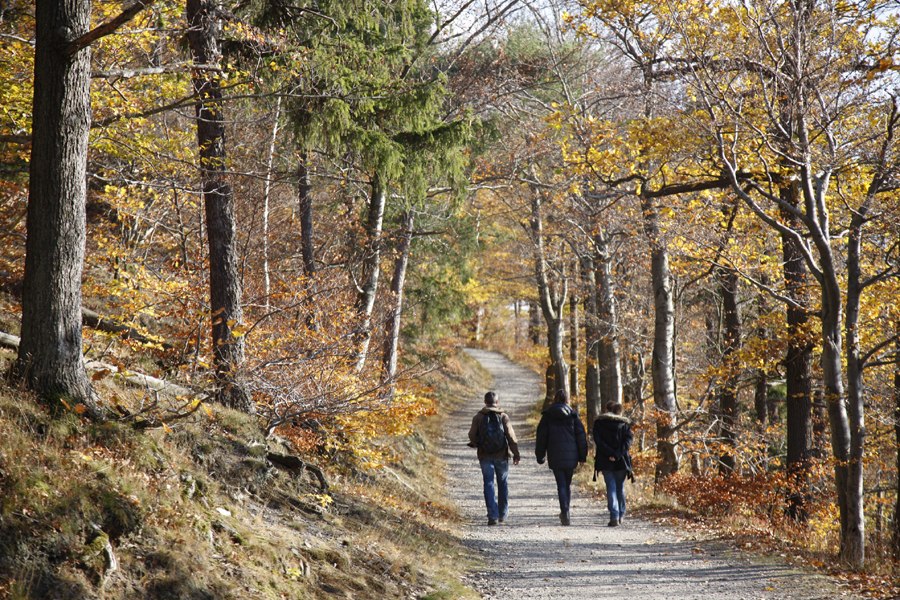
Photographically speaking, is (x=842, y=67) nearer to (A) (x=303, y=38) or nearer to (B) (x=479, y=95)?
(A) (x=303, y=38)

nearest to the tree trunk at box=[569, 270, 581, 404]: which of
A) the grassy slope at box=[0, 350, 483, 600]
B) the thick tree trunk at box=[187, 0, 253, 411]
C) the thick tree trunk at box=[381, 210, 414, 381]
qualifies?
the thick tree trunk at box=[381, 210, 414, 381]

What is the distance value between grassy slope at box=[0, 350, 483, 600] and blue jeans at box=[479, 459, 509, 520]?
6.63 feet

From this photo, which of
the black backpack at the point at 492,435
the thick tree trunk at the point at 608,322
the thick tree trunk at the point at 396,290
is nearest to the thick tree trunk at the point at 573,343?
the thick tree trunk at the point at 608,322

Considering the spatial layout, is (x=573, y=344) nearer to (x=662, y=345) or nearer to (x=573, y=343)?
(x=573, y=343)

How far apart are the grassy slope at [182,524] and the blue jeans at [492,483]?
202 cm

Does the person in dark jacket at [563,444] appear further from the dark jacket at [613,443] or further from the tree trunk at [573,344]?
the tree trunk at [573,344]

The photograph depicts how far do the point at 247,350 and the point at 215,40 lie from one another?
424cm

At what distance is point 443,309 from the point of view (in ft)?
75.3

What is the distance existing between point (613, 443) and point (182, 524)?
6762 millimetres

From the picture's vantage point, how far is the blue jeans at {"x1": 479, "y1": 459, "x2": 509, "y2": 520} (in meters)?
11.0

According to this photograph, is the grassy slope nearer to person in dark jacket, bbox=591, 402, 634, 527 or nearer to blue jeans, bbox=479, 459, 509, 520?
blue jeans, bbox=479, 459, 509, 520

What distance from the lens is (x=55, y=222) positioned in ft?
19.9

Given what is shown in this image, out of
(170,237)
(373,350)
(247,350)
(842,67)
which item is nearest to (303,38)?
(247,350)

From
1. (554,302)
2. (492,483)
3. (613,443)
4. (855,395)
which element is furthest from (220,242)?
(554,302)
